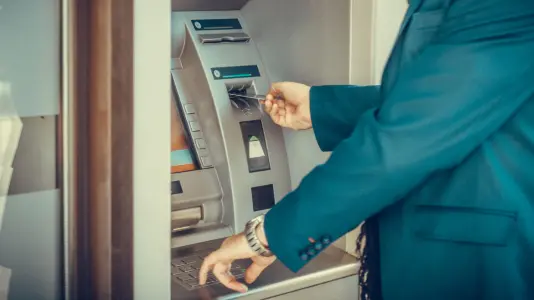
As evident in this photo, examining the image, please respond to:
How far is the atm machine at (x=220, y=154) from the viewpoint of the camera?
171 centimetres

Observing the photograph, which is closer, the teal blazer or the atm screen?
the teal blazer

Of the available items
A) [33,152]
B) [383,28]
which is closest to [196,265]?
[33,152]

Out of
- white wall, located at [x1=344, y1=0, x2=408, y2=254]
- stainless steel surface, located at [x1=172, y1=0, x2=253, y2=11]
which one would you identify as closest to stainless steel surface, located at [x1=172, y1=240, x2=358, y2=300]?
white wall, located at [x1=344, y1=0, x2=408, y2=254]

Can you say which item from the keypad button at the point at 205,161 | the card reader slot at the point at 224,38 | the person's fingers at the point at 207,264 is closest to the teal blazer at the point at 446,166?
the person's fingers at the point at 207,264

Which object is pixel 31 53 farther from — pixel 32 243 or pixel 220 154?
pixel 220 154

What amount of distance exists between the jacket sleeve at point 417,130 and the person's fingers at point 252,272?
0.25 m

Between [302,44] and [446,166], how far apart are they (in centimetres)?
78

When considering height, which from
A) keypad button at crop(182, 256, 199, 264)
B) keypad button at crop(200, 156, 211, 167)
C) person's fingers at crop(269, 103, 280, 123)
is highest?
person's fingers at crop(269, 103, 280, 123)

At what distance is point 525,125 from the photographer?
3.81 feet

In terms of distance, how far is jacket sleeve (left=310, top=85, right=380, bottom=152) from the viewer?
161 cm

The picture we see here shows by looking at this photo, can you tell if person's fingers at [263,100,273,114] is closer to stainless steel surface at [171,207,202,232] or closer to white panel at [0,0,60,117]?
stainless steel surface at [171,207,202,232]

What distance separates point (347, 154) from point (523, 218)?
34 centimetres

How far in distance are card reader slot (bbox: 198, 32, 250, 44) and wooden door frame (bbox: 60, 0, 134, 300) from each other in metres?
0.61

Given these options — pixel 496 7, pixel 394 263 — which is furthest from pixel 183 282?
pixel 496 7
